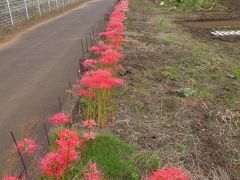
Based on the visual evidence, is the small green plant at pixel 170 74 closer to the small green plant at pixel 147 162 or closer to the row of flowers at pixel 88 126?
the row of flowers at pixel 88 126

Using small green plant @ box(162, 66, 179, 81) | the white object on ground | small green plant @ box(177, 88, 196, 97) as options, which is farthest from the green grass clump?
the white object on ground

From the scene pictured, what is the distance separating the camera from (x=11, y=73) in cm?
1002

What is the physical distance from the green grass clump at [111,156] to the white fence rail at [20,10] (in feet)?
41.5

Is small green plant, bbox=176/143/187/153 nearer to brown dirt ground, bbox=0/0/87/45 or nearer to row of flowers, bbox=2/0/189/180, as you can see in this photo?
row of flowers, bbox=2/0/189/180

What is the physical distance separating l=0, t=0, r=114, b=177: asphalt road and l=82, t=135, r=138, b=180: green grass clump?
4.21 feet

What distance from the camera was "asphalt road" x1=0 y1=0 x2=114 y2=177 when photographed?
654 cm

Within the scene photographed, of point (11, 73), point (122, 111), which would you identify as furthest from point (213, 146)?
point (11, 73)

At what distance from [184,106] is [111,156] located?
2.51 metres

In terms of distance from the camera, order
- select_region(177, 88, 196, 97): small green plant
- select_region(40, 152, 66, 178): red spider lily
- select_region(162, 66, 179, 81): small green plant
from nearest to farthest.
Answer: select_region(40, 152, 66, 178): red spider lily, select_region(177, 88, 196, 97): small green plant, select_region(162, 66, 179, 81): small green plant

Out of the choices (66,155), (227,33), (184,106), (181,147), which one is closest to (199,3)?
(227,33)

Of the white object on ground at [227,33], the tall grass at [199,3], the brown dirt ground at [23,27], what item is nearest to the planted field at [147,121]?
the white object on ground at [227,33]

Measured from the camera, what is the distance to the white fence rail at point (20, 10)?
16906 mm

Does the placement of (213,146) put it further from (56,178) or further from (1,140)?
(1,140)

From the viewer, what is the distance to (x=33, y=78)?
9.50 metres
